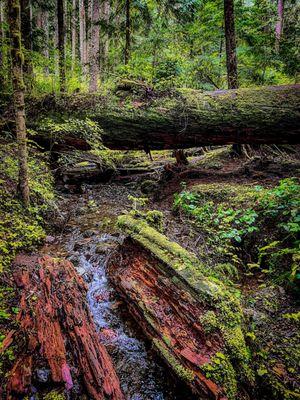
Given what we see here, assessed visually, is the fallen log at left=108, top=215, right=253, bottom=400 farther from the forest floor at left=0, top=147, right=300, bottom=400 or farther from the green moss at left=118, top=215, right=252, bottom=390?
the forest floor at left=0, top=147, right=300, bottom=400

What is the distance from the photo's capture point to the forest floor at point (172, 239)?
2.51 m

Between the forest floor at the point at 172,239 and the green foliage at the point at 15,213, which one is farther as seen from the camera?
the green foliage at the point at 15,213

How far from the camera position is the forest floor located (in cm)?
251

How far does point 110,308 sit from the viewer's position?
11.5ft

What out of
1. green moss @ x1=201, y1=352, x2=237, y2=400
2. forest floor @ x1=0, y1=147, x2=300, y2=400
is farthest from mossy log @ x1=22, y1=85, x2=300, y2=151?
green moss @ x1=201, y1=352, x2=237, y2=400

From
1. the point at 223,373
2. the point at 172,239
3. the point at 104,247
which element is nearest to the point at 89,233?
the point at 104,247

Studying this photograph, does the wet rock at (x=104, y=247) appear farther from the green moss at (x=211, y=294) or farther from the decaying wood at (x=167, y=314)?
the green moss at (x=211, y=294)

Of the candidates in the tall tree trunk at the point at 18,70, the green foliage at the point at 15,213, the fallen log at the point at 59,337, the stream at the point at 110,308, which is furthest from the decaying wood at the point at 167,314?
the tall tree trunk at the point at 18,70

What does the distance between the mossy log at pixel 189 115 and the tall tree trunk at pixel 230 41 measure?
2.21ft

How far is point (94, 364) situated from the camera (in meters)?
2.51

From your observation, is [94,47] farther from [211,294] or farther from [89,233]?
[211,294]

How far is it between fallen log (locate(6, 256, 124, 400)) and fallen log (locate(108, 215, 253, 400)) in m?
0.56

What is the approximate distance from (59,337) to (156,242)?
65.6 inches

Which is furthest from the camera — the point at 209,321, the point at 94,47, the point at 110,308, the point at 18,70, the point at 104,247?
the point at 94,47
